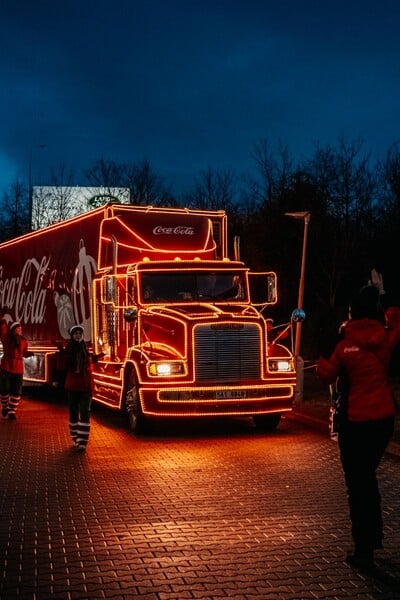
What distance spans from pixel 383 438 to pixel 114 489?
4.18 m

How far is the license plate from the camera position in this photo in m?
14.4

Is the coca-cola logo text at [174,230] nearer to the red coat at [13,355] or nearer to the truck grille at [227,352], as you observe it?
the truck grille at [227,352]

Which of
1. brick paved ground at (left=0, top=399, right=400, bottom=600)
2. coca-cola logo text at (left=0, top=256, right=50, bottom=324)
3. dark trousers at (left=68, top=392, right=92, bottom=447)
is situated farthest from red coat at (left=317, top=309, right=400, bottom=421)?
coca-cola logo text at (left=0, top=256, right=50, bottom=324)

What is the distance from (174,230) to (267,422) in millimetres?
4061

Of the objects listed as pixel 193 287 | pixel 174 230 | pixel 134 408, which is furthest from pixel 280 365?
pixel 174 230

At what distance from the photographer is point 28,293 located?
23.2 meters

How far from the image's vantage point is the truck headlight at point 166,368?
14367 mm

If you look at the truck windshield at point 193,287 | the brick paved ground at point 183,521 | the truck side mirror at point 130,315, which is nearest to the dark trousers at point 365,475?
the brick paved ground at point 183,521

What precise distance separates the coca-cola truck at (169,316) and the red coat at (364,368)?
24.5ft

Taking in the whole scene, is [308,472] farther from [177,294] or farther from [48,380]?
[48,380]

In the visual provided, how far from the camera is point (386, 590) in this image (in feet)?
20.6

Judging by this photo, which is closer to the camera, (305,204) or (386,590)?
(386,590)

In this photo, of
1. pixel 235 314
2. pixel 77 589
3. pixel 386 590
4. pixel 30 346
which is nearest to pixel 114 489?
pixel 77 589

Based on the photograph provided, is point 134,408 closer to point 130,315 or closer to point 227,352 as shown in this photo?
point 130,315
